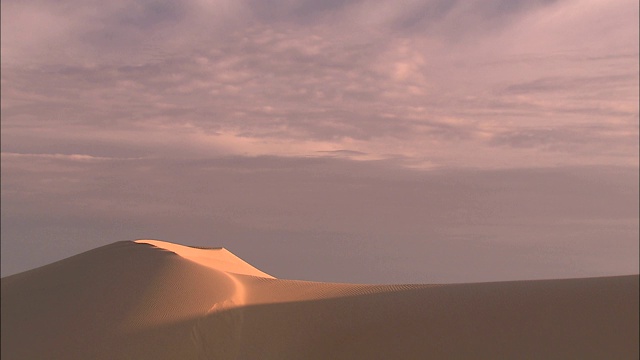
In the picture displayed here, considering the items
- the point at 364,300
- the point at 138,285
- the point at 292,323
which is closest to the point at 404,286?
the point at 364,300

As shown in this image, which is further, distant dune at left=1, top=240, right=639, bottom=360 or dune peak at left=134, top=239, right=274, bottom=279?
dune peak at left=134, top=239, right=274, bottom=279

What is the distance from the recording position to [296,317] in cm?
1409

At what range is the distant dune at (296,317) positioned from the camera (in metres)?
12.4

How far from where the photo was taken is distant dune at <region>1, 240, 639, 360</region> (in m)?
12.4

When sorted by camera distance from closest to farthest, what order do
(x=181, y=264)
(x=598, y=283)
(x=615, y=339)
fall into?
(x=615, y=339), (x=598, y=283), (x=181, y=264)

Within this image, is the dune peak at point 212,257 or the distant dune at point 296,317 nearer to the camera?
the distant dune at point 296,317

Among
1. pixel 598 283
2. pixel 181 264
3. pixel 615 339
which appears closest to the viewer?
pixel 615 339

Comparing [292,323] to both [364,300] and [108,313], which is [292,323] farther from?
[108,313]

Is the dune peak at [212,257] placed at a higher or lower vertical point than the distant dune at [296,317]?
higher

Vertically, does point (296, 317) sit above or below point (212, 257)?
below

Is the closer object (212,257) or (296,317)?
(296,317)

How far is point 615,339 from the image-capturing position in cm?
1176

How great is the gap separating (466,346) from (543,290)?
202cm

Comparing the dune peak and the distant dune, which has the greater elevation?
the dune peak
